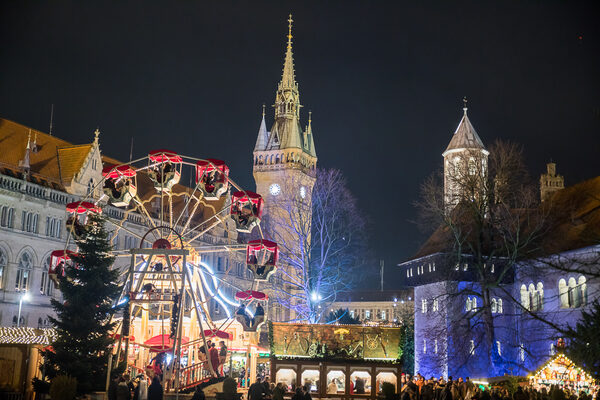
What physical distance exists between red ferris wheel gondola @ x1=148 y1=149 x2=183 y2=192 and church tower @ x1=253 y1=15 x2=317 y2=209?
54586 millimetres

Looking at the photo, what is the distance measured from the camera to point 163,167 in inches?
1062

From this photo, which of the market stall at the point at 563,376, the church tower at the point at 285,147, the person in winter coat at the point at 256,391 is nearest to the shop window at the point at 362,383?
the market stall at the point at 563,376

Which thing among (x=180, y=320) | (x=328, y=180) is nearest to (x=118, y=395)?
(x=180, y=320)

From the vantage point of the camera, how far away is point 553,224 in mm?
47312

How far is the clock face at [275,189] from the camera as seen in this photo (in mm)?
83000

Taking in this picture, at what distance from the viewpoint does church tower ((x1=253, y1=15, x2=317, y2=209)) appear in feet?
274

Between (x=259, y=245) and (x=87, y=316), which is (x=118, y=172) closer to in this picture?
(x=87, y=316)

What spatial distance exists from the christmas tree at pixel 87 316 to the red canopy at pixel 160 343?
1632 millimetres

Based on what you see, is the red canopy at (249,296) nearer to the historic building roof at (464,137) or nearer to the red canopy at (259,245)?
the red canopy at (259,245)

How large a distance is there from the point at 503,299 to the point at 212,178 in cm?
3001

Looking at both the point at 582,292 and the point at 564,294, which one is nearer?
the point at 582,292

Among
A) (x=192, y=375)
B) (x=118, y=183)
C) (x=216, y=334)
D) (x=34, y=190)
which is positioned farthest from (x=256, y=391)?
(x=34, y=190)

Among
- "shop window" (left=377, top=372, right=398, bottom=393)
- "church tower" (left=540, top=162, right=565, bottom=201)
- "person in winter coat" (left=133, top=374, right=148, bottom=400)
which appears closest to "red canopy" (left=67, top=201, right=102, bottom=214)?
"person in winter coat" (left=133, top=374, right=148, bottom=400)

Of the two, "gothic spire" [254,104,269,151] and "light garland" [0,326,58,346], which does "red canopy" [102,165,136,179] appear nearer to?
"light garland" [0,326,58,346]
